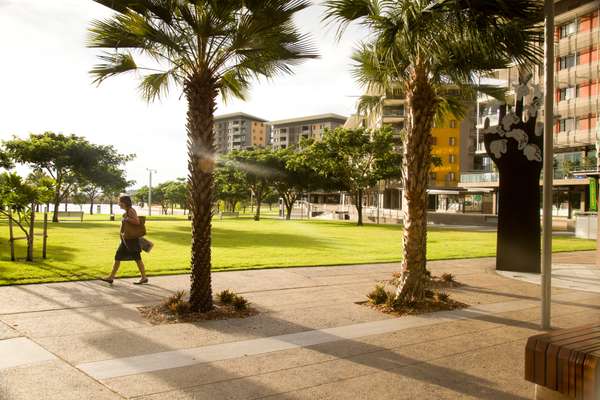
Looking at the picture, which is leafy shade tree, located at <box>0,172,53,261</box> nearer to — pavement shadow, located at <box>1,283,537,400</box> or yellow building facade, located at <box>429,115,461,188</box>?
pavement shadow, located at <box>1,283,537,400</box>

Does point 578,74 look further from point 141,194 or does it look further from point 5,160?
point 141,194

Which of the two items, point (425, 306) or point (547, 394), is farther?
point (425, 306)

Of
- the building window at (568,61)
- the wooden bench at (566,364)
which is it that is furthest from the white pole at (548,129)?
the building window at (568,61)

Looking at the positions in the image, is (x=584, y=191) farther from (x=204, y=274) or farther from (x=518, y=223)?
(x=204, y=274)

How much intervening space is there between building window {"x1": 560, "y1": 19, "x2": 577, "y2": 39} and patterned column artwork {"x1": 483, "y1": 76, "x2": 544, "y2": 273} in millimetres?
38336

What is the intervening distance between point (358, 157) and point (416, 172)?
1214 inches

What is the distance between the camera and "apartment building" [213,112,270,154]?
168250mm

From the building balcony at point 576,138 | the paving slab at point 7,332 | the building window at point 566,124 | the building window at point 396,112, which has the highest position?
the building window at point 396,112

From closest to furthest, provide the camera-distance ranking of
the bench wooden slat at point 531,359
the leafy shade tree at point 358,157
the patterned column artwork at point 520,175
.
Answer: the bench wooden slat at point 531,359 < the patterned column artwork at point 520,175 < the leafy shade tree at point 358,157

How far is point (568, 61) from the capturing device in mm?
45438

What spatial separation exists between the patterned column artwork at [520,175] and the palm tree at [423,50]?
3016mm

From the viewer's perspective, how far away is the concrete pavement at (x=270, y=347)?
14.6ft

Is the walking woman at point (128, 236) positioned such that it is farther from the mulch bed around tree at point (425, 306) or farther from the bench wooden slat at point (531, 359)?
the bench wooden slat at point (531, 359)

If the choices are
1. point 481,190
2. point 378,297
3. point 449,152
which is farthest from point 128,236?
point 449,152
